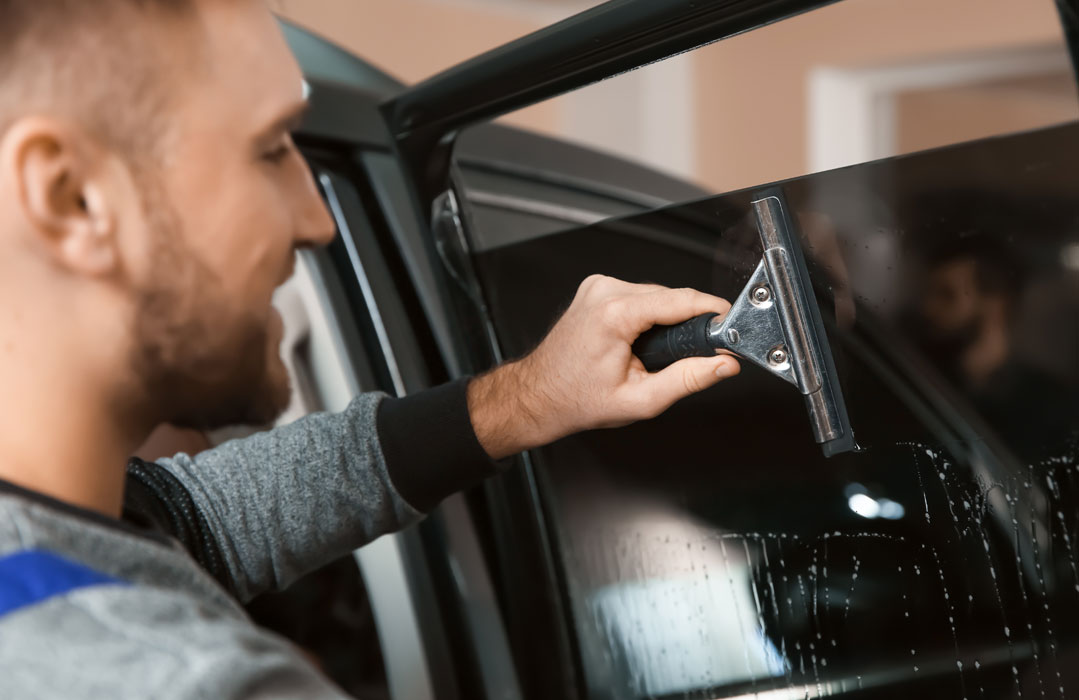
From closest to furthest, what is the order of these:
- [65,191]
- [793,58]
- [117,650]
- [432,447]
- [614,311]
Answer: [117,650] < [65,191] < [614,311] < [432,447] < [793,58]

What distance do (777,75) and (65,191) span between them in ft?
18.0

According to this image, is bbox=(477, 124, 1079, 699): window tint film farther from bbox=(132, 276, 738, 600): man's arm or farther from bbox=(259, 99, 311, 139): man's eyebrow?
bbox=(259, 99, 311, 139): man's eyebrow

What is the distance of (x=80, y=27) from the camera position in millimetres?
656

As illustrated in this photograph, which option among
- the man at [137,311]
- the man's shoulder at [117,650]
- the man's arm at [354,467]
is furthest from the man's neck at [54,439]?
the man's arm at [354,467]

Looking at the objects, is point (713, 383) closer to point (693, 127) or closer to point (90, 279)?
point (90, 279)

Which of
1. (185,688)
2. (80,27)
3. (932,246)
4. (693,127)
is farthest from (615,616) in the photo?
(693,127)

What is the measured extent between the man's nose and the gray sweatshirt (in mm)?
219

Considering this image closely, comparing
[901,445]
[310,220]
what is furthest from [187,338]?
[901,445]

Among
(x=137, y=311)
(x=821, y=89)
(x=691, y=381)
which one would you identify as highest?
(x=821, y=89)

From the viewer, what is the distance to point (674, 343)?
0.82 m

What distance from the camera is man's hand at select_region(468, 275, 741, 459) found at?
2.70 ft

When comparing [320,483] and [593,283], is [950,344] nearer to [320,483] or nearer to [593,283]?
[593,283]

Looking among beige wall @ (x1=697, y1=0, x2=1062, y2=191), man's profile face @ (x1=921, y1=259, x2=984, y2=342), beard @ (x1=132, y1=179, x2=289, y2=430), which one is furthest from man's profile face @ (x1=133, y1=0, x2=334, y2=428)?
beige wall @ (x1=697, y1=0, x2=1062, y2=191)

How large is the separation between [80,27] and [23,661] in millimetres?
384
